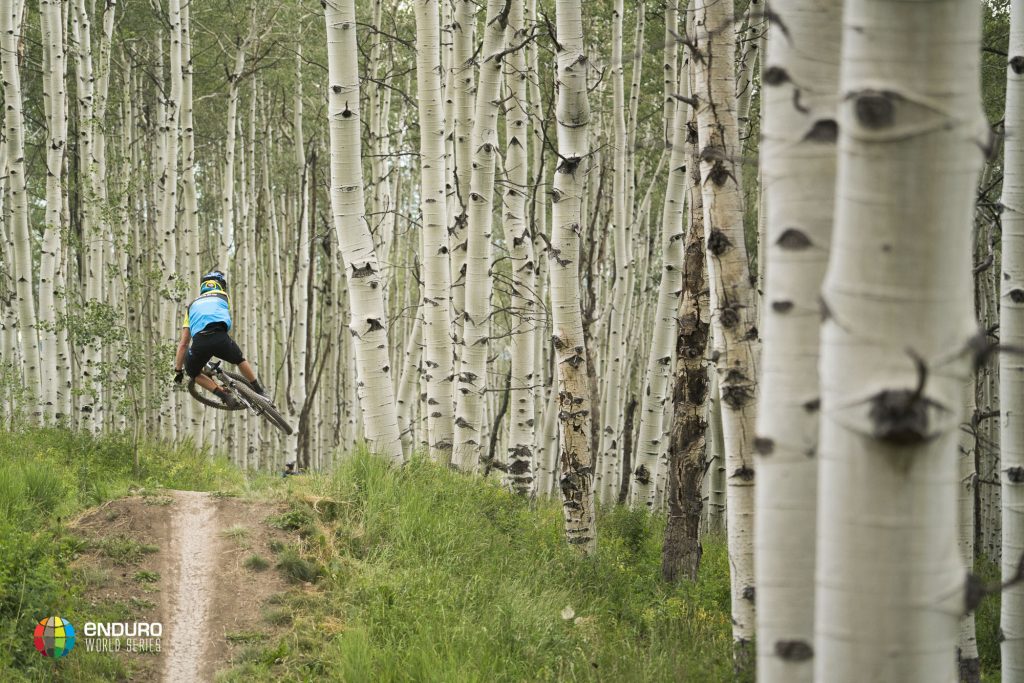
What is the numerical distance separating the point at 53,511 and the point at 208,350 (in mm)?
3401

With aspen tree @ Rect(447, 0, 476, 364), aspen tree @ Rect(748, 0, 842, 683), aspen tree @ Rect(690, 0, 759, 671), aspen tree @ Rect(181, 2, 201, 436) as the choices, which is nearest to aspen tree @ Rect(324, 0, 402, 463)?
aspen tree @ Rect(447, 0, 476, 364)

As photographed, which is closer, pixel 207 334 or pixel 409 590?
pixel 409 590

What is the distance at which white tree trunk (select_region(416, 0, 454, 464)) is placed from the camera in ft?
29.3

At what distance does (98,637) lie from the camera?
536cm

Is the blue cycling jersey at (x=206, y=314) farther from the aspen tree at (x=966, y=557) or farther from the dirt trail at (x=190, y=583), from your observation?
the aspen tree at (x=966, y=557)

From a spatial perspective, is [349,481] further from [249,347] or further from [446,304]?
[249,347]

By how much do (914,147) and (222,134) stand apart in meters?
24.5

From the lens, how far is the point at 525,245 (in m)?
9.38

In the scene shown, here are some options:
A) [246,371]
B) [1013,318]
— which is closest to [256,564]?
[246,371]

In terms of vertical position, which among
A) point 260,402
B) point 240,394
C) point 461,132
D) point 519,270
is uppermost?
point 461,132

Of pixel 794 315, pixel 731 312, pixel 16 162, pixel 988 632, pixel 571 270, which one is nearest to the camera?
pixel 794 315

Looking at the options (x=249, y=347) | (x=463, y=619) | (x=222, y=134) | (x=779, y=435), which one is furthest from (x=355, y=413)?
(x=779, y=435)

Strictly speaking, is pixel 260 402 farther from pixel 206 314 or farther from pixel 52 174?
pixel 52 174

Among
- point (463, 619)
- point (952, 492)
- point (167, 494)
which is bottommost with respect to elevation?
point (463, 619)
